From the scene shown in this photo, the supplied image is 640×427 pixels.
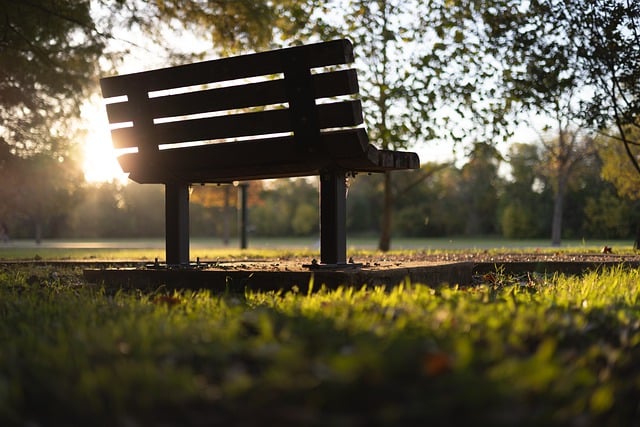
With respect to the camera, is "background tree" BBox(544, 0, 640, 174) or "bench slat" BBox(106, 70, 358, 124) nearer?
"bench slat" BBox(106, 70, 358, 124)

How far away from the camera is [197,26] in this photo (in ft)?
34.6

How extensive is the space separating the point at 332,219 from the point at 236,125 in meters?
1.01

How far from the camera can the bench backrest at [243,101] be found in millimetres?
5094

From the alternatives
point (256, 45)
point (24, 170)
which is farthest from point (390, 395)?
point (24, 170)

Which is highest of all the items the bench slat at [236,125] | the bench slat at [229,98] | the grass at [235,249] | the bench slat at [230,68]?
the bench slat at [230,68]

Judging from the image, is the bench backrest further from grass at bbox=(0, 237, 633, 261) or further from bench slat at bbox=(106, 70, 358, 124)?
grass at bbox=(0, 237, 633, 261)

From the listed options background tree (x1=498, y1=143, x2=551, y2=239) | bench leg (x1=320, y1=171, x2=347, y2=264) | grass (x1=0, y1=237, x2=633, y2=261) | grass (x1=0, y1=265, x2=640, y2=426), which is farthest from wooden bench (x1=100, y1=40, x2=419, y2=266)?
background tree (x1=498, y1=143, x2=551, y2=239)

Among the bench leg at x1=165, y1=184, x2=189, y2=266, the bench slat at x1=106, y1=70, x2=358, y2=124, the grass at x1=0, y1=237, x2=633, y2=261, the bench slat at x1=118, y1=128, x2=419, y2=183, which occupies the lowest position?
the grass at x1=0, y1=237, x2=633, y2=261

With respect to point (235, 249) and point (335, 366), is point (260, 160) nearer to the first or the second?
point (335, 366)

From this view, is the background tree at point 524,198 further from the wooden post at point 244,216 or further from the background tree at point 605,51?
the background tree at point 605,51

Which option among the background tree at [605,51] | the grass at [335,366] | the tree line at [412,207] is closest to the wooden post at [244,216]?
the tree line at [412,207]

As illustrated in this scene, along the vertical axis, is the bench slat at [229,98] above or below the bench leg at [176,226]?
above

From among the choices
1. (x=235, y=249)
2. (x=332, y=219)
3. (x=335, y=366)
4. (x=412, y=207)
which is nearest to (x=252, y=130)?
(x=332, y=219)

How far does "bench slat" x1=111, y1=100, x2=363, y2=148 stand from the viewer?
16.8ft
